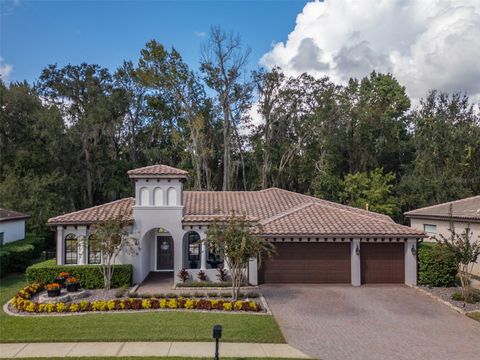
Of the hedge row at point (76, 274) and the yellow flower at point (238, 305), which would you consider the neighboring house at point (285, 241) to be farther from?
the yellow flower at point (238, 305)

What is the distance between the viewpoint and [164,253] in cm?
2092

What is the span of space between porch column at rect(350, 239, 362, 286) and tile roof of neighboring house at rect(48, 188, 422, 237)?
64 centimetres

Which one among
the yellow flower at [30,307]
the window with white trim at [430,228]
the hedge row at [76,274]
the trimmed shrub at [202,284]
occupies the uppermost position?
the window with white trim at [430,228]

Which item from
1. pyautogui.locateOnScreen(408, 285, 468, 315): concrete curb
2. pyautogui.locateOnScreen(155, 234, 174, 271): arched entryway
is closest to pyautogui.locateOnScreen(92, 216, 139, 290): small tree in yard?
pyautogui.locateOnScreen(155, 234, 174, 271): arched entryway

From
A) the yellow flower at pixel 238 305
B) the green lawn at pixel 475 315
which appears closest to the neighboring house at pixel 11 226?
the yellow flower at pixel 238 305

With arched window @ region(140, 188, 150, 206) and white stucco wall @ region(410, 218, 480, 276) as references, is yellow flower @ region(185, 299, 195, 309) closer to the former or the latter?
arched window @ region(140, 188, 150, 206)

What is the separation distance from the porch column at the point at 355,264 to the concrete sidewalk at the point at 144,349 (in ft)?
26.8

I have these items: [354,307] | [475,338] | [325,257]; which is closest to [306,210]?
[325,257]

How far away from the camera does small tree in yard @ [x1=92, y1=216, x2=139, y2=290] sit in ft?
51.2

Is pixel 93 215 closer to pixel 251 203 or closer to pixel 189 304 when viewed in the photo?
pixel 189 304

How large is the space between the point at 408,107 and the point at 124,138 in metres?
30.3

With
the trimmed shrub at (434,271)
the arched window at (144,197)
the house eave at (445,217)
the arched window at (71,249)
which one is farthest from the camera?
the house eave at (445,217)

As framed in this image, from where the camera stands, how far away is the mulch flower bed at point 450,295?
13.7 metres

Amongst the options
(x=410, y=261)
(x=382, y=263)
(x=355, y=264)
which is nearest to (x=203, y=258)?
(x=355, y=264)
